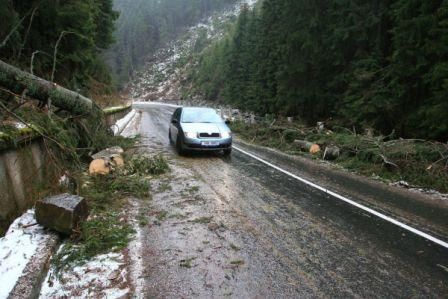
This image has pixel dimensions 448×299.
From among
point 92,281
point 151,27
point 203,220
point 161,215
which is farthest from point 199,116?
point 151,27

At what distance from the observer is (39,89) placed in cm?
767

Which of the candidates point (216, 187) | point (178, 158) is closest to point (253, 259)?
point (216, 187)

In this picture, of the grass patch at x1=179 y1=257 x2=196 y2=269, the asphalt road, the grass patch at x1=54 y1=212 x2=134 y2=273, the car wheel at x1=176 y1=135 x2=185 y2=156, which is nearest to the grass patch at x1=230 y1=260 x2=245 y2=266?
the asphalt road

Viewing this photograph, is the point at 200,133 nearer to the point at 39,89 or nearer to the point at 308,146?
the point at 308,146

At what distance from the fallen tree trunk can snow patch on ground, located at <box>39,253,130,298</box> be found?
411 cm

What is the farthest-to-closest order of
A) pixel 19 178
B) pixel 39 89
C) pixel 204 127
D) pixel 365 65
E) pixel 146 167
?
1. pixel 365 65
2. pixel 204 127
3. pixel 146 167
4. pixel 39 89
5. pixel 19 178

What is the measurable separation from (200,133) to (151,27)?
123 meters

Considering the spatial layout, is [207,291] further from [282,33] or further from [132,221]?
[282,33]

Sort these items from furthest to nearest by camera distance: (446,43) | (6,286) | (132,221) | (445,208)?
(446,43)
(445,208)
(132,221)
(6,286)

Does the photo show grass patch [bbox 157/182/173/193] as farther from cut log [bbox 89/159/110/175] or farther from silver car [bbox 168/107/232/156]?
silver car [bbox 168/107/232/156]

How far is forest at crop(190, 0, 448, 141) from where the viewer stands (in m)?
13.8

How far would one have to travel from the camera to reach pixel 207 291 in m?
3.88

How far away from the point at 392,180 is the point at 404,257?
5.29m

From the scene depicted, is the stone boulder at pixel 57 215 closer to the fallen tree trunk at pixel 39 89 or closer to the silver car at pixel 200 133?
the fallen tree trunk at pixel 39 89
